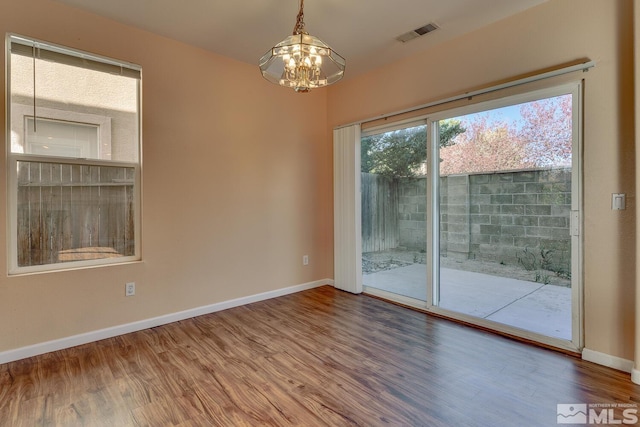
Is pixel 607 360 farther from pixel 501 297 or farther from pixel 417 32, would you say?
A: pixel 417 32

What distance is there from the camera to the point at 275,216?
13.0 feet

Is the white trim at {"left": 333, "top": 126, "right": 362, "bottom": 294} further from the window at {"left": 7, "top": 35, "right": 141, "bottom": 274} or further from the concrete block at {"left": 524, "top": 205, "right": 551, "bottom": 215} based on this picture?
the window at {"left": 7, "top": 35, "right": 141, "bottom": 274}

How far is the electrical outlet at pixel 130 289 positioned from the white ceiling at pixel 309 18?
2.47m

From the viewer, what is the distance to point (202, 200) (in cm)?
333

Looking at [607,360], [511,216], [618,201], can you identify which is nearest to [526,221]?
[511,216]

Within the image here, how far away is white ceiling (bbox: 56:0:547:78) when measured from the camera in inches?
99.0

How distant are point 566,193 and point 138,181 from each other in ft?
12.7

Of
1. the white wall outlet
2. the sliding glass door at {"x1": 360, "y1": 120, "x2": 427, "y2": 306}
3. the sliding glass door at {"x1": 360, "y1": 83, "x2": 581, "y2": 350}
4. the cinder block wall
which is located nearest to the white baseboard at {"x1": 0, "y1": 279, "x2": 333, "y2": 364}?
the sliding glass door at {"x1": 360, "y1": 120, "x2": 427, "y2": 306}

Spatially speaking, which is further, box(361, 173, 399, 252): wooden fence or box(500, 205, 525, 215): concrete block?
box(361, 173, 399, 252): wooden fence

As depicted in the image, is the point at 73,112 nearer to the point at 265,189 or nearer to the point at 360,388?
the point at 265,189

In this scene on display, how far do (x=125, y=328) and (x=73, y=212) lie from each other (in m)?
1.18

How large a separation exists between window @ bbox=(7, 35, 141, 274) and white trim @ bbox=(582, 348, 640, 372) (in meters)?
4.01

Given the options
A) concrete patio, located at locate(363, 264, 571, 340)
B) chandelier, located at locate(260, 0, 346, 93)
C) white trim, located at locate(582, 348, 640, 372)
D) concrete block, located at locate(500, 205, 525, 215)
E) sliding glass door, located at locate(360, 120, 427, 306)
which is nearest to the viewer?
chandelier, located at locate(260, 0, 346, 93)

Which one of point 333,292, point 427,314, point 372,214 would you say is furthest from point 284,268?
point 427,314
